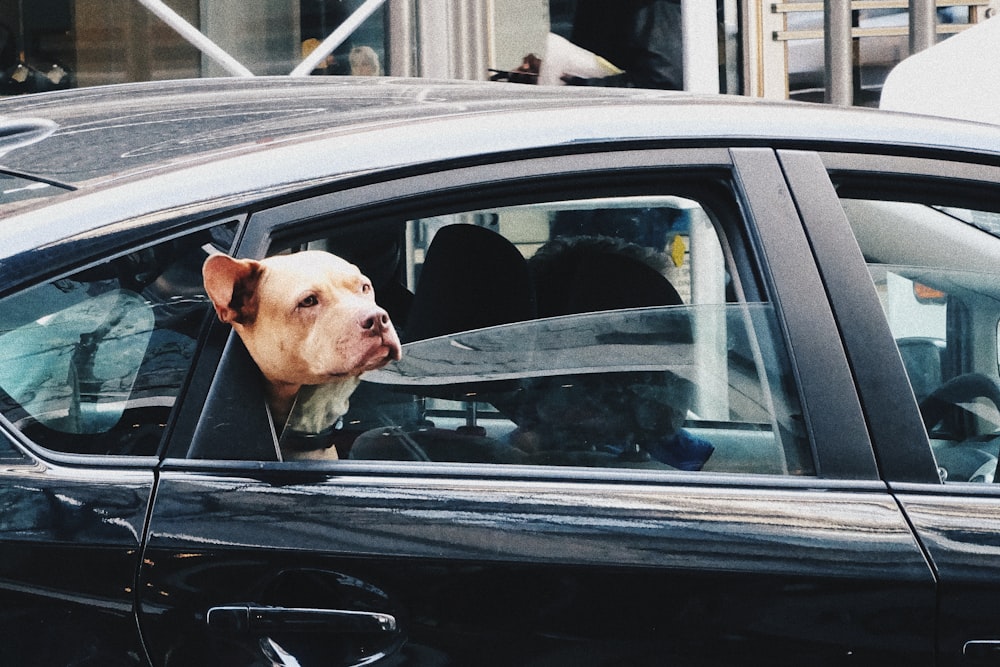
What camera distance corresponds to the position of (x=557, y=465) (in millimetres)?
1487

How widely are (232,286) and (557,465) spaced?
1.59 ft

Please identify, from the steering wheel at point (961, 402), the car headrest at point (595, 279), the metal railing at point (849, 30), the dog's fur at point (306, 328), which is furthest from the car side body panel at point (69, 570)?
the metal railing at point (849, 30)

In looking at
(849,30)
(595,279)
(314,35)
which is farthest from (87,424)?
(849,30)

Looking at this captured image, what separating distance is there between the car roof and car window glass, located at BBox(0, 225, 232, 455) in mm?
63

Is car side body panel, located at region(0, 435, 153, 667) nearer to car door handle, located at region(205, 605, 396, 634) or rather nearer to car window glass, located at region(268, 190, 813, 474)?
car door handle, located at region(205, 605, 396, 634)

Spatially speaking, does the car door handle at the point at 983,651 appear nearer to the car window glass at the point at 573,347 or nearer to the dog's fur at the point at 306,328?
the car window glass at the point at 573,347

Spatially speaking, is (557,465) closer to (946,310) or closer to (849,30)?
(946,310)

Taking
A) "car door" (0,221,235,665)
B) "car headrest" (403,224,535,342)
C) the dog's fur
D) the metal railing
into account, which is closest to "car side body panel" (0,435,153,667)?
"car door" (0,221,235,665)

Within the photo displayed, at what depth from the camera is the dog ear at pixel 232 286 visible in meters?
1.37

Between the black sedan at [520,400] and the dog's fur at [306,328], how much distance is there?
0.03 meters

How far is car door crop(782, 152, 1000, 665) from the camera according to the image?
4.64ft

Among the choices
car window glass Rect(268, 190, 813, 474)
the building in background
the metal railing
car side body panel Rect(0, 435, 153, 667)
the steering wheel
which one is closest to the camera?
car side body panel Rect(0, 435, 153, 667)

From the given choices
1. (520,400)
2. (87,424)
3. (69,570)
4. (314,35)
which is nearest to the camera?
(69,570)

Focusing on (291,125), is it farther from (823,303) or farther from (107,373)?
(823,303)
